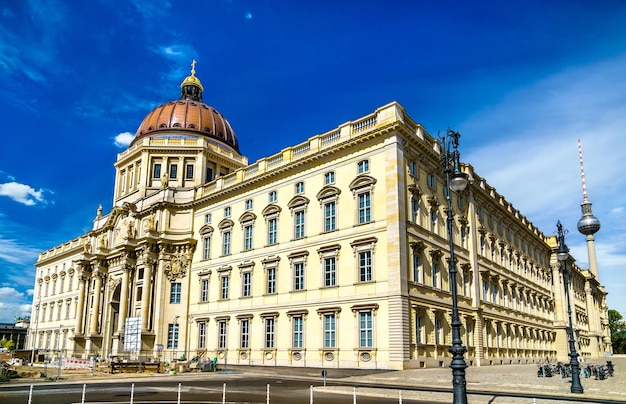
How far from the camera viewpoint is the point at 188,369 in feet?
126

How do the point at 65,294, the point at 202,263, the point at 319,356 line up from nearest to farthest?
the point at 319,356
the point at 202,263
the point at 65,294

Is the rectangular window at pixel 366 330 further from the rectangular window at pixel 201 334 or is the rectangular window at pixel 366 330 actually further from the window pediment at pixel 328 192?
the rectangular window at pixel 201 334

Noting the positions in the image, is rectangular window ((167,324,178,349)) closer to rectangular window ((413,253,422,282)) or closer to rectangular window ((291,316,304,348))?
rectangular window ((291,316,304,348))

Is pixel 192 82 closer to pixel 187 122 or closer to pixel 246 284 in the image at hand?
pixel 187 122

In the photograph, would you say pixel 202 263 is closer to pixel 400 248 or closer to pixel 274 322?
pixel 274 322

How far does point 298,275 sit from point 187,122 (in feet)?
109

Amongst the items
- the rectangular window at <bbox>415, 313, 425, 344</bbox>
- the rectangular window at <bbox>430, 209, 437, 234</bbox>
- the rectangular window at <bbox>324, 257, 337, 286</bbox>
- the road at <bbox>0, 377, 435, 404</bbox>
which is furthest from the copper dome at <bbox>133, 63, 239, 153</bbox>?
the road at <bbox>0, 377, 435, 404</bbox>

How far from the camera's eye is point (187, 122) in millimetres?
65688

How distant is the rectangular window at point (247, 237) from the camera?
151 feet

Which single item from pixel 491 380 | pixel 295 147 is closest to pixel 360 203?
pixel 295 147

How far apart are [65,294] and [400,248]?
59265mm

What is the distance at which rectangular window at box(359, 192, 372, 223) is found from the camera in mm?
36719

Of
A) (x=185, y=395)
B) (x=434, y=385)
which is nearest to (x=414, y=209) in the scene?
(x=434, y=385)

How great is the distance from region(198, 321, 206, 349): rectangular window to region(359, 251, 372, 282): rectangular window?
1959 centimetres
